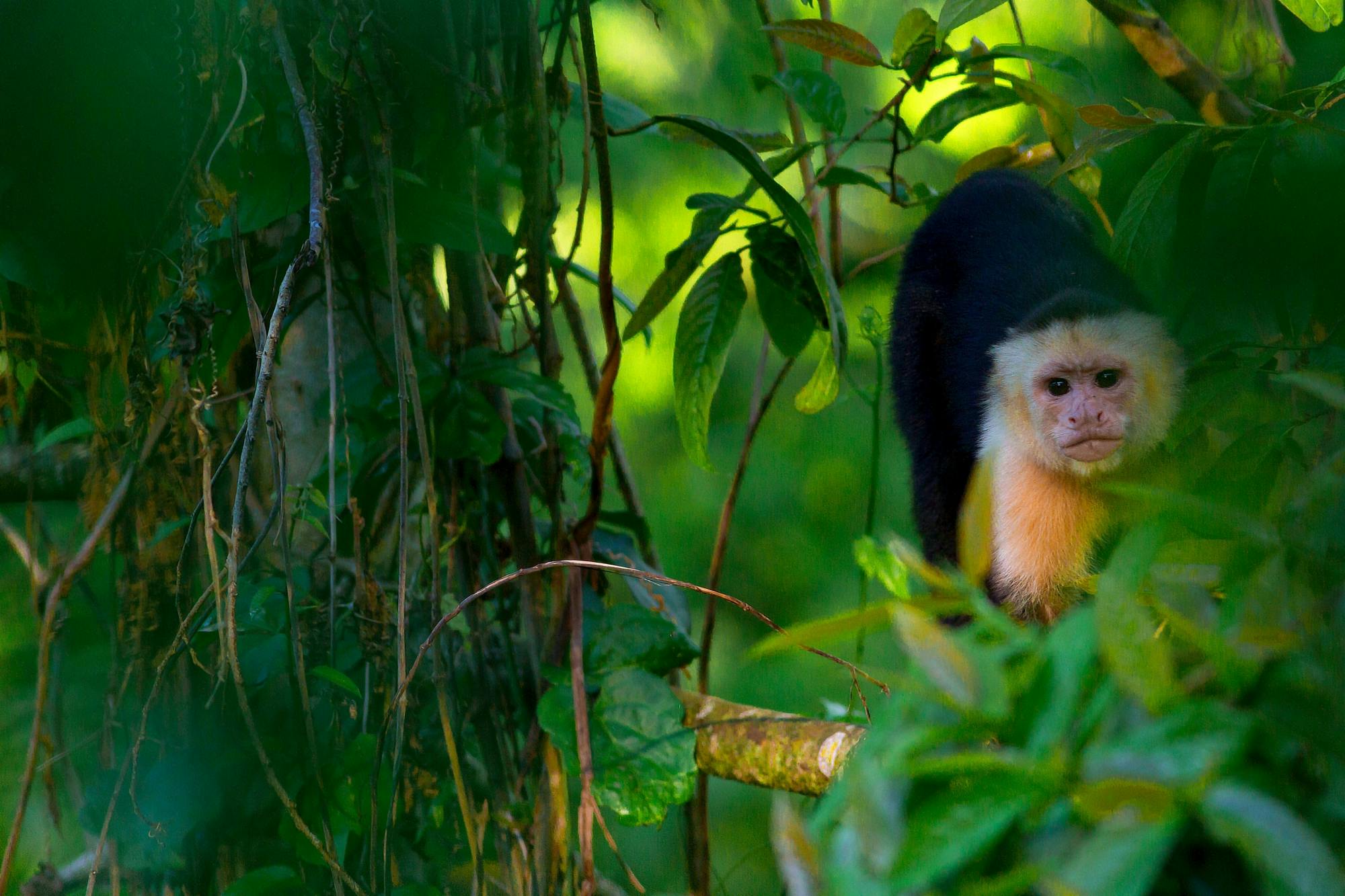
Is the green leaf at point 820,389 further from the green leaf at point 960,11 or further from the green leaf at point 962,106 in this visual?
the green leaf at point 960,11

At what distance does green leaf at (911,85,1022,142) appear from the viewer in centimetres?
171

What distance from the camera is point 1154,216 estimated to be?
1.09 metres

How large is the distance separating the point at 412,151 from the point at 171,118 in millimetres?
297

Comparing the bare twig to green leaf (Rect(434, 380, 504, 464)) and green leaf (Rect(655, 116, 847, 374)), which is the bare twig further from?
green leaf (Rect(655, 116, 847, 374))

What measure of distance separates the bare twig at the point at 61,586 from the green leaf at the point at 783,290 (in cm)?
91


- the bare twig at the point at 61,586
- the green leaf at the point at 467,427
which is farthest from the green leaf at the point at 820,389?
the bare twig at the point at 61,586

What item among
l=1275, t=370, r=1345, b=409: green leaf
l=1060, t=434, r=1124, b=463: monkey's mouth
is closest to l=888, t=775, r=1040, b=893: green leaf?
l=1275, t=370, r=1345, b=409: green leaf

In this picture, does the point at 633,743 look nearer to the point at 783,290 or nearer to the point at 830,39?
the point at 783,290

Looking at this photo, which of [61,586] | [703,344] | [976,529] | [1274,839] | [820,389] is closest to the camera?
[1274,839]

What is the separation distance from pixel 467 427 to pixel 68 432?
511 millimetres

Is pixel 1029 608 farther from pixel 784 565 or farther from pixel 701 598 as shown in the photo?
pixel 784 565

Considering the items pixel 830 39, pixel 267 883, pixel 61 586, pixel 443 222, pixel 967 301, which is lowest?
pixel 267 883

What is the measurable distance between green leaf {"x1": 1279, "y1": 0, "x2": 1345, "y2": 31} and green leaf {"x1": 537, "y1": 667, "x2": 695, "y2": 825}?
1210mm

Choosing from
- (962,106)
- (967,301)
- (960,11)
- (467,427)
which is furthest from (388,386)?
(967,301)
